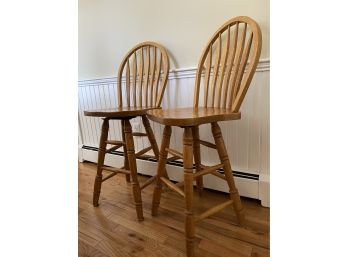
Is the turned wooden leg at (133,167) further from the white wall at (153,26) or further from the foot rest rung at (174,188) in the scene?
the white wall at (153,26)

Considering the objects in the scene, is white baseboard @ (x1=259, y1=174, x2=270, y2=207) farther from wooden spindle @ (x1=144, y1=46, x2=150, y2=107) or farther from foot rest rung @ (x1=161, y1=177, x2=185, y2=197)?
wooden spindle @ (x1=144, y1=46, x2=150, y2=107)

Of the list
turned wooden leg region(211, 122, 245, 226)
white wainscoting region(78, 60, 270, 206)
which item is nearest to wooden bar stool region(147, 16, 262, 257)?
turned wooden leg region(211, 122, 245, 226)

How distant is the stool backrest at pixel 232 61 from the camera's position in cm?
91

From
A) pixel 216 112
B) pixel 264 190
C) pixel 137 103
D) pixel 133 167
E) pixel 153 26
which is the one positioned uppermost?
pixel 153 26

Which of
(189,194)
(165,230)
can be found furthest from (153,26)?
(165,230)

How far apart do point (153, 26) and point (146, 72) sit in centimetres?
30

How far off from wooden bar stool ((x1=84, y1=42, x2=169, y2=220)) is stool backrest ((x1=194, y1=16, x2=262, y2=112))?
25 centimetres

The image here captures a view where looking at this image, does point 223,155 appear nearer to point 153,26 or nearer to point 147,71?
point 147,71

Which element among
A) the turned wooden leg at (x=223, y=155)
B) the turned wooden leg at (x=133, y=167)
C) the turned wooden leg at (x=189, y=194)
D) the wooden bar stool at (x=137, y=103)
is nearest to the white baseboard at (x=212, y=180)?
the wooden bar stool at (x=137, y=103)

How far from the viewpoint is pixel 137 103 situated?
155cm

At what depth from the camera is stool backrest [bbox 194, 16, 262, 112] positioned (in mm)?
910
